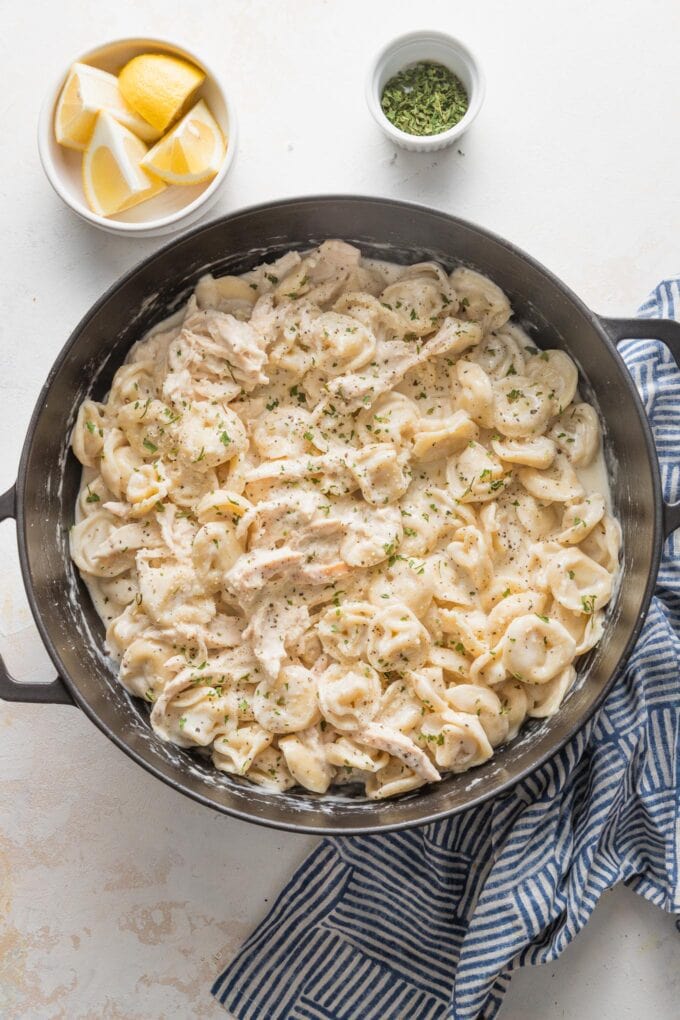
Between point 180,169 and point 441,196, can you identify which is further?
point 441,196

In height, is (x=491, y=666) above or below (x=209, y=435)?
below

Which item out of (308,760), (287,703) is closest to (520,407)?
(287,703)

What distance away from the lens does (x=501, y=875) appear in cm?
342

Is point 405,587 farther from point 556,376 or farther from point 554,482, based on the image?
point 556,376

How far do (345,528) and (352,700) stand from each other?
608 millimetres

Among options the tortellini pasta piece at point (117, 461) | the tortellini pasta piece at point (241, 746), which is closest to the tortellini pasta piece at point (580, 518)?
the tortellini pasta piece at point (241, 746)

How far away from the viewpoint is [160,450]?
3457 mm

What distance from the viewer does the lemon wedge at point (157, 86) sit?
135 inches

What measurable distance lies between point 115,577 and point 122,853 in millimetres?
1123

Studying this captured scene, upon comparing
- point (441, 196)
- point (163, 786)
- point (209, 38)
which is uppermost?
point (209, 38)

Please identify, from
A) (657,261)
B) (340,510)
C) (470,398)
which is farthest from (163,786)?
(657,261)

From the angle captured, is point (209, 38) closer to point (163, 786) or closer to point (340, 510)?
point (340, 510)

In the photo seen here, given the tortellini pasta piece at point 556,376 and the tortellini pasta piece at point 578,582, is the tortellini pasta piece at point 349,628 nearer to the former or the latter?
the tortellini pasta piece at point 578,582

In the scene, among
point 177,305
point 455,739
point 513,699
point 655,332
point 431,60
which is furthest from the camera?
point 177,305
